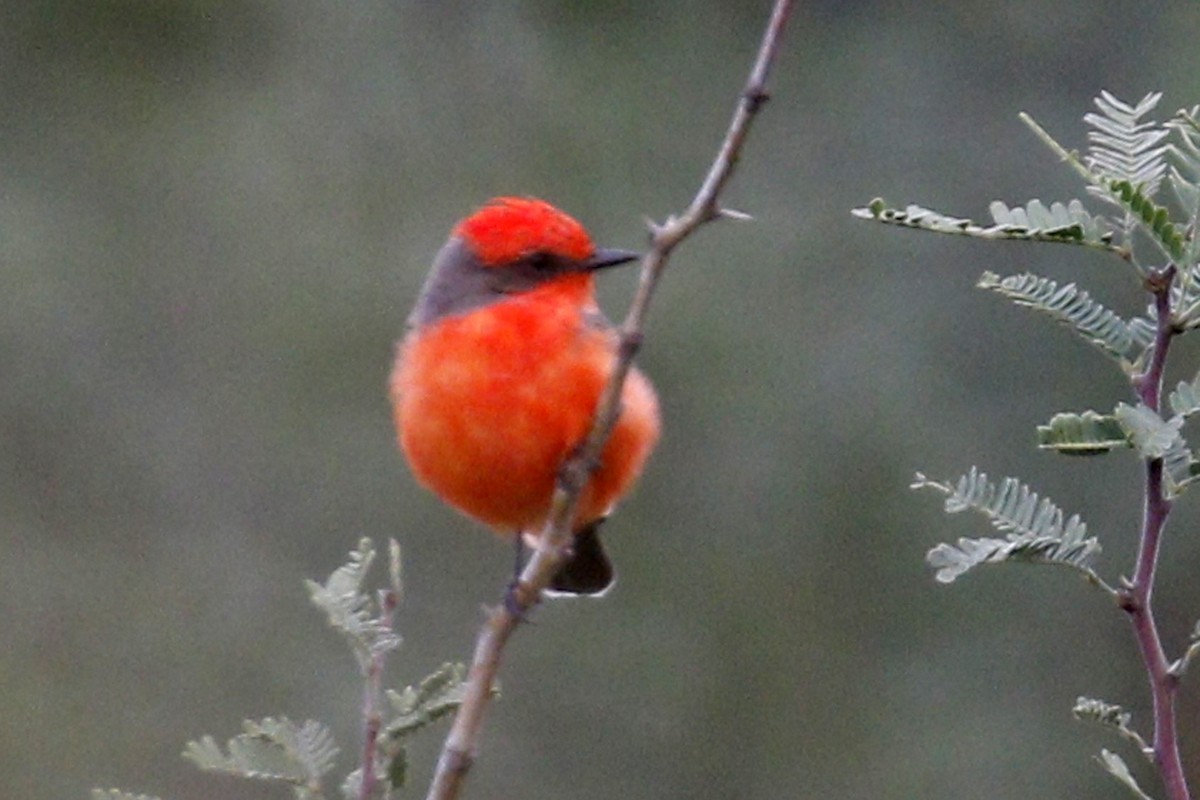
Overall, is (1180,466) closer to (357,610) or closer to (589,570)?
(357,610)

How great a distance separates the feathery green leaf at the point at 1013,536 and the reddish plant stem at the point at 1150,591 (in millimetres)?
160

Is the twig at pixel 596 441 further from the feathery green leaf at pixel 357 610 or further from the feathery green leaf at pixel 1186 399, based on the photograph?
the feathery green leaf at pixel 1186 399

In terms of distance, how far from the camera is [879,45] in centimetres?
789

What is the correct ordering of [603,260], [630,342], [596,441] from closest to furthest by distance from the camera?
[630,342] → [596,441] → [603,260]

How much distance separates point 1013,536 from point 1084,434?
13 centimetres

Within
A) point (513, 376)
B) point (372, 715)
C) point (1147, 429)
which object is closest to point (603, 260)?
point (513, 376)

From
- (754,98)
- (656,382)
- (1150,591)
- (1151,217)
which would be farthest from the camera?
(656,382)

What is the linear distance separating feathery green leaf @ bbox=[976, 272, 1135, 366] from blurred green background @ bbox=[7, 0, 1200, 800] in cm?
499

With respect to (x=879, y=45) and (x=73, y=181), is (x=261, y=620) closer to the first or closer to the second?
(x=73, y=181)

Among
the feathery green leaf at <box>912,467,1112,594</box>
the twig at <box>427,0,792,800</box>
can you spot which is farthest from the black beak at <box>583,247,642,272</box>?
the feathery green leaf at <box>912,467,1112,594</box>

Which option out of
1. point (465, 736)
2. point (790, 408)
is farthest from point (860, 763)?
point (465, 736)

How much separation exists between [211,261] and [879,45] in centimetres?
278

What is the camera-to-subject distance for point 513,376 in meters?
3.28

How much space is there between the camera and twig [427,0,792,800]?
187 centimetres
